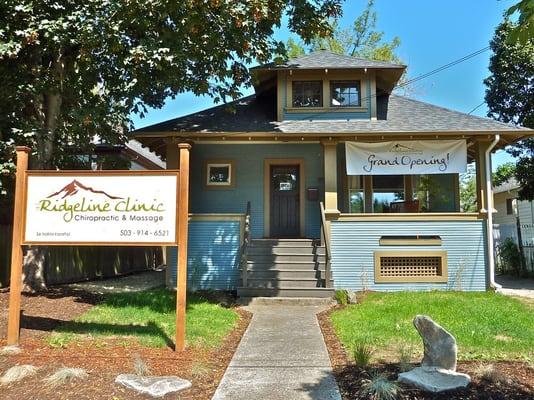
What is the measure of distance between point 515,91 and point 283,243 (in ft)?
28.6

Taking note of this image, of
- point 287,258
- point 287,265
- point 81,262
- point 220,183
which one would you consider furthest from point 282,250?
point 81,262

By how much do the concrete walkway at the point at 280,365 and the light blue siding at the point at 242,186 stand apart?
4.55m

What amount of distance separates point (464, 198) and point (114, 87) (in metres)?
31.0

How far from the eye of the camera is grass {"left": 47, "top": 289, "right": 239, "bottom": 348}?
263 inches

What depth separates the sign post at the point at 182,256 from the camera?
6152 mm

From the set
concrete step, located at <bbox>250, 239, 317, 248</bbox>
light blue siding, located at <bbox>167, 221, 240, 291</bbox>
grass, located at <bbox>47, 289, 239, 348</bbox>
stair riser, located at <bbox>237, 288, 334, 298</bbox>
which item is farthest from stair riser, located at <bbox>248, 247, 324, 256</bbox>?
grass, located at <bbox>47, 289, 239, 348</bbox>

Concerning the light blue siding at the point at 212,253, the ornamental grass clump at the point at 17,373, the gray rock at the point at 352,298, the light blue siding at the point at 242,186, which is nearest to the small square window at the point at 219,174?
the light blue siding at the point at 242,186

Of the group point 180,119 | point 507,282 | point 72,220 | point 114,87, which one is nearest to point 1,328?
point 72,220

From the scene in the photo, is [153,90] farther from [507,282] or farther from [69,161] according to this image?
[507,282]

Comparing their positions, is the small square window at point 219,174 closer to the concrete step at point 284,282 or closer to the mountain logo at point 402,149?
the concrete step at point 284,282

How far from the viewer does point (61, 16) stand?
8.77 m

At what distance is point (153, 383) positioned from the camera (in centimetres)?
490

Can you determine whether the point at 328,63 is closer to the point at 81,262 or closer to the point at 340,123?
the point at 340,123

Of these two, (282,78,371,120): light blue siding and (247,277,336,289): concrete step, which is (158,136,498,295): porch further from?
(282,78,371,120): light blue siding
